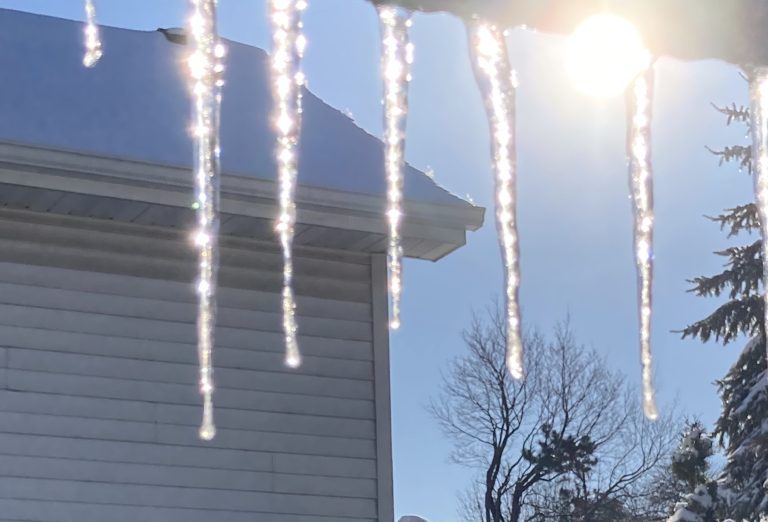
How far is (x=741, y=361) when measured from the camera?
11781mm

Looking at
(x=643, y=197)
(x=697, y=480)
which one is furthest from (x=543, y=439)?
(x=643, y=197)

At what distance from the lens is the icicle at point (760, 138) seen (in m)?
1.86

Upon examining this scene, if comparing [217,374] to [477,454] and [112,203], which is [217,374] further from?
[477,454]

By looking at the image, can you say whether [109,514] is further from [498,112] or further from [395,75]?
[498,112]

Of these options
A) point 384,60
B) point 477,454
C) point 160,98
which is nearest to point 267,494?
point 160,98

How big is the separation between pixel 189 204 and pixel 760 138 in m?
4.04

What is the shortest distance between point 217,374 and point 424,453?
1434 cm

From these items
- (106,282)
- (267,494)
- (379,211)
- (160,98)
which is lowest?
(267,494)

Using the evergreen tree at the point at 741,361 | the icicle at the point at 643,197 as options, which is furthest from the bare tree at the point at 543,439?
the icicle at the point at 643,197

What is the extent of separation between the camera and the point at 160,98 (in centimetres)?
669

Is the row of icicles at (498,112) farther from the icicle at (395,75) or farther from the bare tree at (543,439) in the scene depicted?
the bare tree at (543,439)

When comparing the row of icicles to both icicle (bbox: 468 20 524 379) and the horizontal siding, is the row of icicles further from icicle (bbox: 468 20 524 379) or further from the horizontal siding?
the horizontal siding

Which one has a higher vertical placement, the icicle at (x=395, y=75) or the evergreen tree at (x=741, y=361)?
the evergreen tree at (x=741, y=361)

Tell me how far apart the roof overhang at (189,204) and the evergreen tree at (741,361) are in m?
5.85
